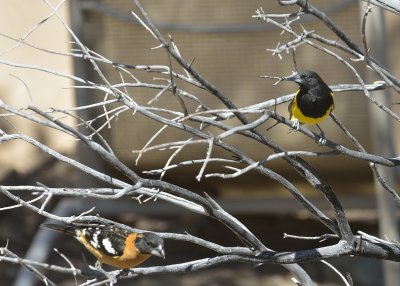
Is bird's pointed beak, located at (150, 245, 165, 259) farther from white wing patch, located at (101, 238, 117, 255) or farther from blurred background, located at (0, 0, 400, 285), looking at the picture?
blurred background, located at (0, 0, 400, 285)

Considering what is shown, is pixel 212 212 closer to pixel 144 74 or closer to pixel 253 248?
pixel 253 248

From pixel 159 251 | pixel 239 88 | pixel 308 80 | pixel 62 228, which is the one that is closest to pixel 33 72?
pixel 239 88

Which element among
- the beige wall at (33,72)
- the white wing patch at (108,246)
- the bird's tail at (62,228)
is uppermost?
the beige wall at (33,72)

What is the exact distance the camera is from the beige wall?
32.0 ft

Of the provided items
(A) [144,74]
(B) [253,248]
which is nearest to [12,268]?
(A) [144,74]

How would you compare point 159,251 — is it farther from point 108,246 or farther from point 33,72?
point 33,72

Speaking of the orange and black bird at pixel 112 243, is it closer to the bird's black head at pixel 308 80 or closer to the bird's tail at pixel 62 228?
the bird's tail at pixel 62 228

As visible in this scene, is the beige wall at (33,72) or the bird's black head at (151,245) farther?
the beige wall at (33,72)

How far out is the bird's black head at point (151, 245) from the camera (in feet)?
10.4

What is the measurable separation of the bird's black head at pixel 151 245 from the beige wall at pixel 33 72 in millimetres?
6436

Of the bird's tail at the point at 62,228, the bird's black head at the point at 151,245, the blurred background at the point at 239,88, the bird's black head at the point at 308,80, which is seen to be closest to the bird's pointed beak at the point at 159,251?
the bird's black head at the point at 151,245

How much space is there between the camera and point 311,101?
3.40 m

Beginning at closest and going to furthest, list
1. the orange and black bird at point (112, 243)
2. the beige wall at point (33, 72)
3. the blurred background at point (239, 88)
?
the orange and black bird at point (112, 243), the blurred background at point (239, 88), the beige wall at point (33, 72)

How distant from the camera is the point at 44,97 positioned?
9.91 meters
